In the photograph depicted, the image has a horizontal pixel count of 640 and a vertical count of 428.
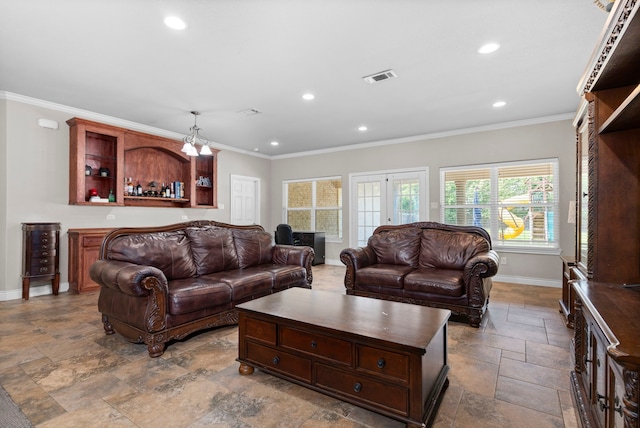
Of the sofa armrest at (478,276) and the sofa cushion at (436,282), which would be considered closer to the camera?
the sofa armrest at (478,276)

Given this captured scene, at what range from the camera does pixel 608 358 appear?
124cm

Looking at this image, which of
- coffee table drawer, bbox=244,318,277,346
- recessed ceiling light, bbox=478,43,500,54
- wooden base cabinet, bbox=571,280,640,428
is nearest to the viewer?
wooden base cabinet, bbox=571,280,640,428

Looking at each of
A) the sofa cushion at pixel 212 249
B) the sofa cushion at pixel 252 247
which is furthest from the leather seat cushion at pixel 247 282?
the sofa cushion at pixel 252 247

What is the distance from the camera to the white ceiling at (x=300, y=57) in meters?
2.38

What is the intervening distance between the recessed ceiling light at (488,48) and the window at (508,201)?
2.82 m

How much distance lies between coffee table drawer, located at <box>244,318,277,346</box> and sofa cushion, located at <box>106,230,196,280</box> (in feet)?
4.64

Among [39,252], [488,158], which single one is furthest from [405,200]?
[39,252]

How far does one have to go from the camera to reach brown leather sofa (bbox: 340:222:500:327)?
10.6 feet

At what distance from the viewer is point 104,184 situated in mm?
5082

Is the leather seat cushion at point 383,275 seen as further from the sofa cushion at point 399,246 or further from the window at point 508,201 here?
the window at point 508,201

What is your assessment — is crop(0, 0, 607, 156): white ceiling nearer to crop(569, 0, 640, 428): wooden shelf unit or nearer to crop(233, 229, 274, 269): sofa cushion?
crop(569, 0, 640, 428): wooden shelf unit

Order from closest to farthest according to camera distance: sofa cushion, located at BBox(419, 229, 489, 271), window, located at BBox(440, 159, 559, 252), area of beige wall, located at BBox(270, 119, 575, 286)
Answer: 1. sofa cushion, located at BBox(419, 229, 489, 271)
2. area of beige wall, located at BBox(270, 119, 575, 286)
3. window, located at BBox(440, 159, 559, 252)

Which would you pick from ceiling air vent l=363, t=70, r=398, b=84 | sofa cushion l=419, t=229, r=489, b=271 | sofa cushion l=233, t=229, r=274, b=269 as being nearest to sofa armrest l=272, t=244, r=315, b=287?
sofa cushion l=233, t=229, r=274, b=269

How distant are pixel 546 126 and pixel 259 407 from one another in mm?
5551
